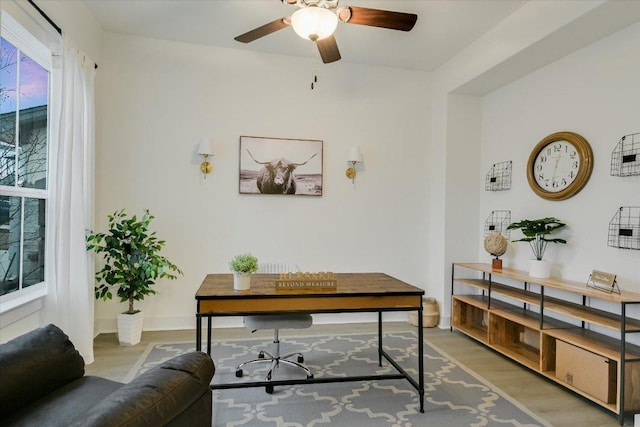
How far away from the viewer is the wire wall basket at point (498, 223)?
401cm

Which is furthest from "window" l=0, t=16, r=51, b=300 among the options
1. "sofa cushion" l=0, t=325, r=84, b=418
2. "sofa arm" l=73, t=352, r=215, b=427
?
"sofa arm" l=73, t=352, r=215, b=427

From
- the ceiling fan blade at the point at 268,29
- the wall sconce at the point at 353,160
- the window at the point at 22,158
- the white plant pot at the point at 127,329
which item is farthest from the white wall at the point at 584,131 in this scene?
the window at the point at 22,158

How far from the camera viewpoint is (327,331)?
4.06 meters

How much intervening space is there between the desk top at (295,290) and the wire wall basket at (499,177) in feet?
6.78

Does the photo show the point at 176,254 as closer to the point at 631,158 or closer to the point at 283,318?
the point at 283,318

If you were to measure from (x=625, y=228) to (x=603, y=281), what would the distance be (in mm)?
446

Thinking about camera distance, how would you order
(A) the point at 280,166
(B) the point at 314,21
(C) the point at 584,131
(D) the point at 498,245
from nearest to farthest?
(B) the point at 314,21
(C) the point at 584,131
(D) the point at 498,245
(A) the point at 280,166

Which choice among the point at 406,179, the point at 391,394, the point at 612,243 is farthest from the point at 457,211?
the point at 391,394

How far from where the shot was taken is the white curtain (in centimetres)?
279

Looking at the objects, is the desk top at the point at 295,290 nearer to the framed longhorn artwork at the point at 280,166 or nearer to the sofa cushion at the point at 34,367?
the sofa cushion at the point at 34,367

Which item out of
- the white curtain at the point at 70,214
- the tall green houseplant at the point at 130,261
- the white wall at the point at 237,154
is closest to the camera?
the white curtain at the point at 70,214

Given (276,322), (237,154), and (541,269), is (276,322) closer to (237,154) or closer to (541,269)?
(237,154)

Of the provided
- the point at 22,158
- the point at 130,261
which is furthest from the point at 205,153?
the point at 22,158

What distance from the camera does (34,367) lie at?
1.51 m
